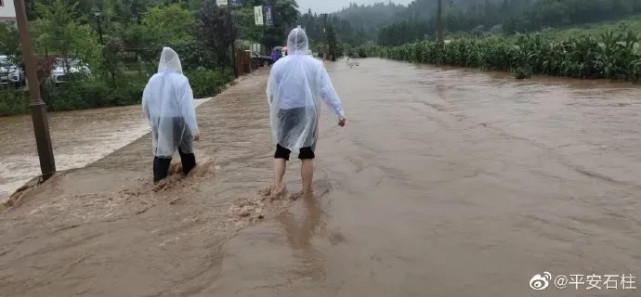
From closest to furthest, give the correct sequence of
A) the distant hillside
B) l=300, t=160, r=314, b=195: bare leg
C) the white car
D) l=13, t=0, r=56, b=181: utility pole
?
l=300, t=160, r=314, b=195: bare leg < l=13, t=0, r=56, b=181: utility pole < the white car < the distant hillside

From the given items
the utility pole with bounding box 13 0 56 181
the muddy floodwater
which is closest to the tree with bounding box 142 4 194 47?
the muddy floodwater

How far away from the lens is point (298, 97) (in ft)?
17.7

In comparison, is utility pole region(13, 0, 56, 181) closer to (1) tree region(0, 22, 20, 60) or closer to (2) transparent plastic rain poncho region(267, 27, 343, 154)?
(2) transparent plastic rain poncho region(267, 27, 343, 154)

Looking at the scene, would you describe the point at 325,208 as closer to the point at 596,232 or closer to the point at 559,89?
the point at 596,232

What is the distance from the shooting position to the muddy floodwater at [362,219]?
144 inches

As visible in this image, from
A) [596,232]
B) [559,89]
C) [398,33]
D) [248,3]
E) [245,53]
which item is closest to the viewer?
[596,232]

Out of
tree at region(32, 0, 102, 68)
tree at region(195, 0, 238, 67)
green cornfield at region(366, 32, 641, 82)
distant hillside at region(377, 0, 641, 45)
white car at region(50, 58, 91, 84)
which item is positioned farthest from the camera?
distant hillside at region(377, 0, 641, 45)

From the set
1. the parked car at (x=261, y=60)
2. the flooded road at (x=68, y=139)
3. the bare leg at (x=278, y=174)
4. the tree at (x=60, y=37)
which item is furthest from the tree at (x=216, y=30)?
the bare leg at (x=278, y=174)

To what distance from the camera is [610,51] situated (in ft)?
51.1

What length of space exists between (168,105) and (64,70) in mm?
13886

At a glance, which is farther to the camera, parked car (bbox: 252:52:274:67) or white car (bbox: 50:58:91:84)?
Answer: parked car (bbox: 252:52:274:67)

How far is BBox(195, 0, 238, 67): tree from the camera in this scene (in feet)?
84.7

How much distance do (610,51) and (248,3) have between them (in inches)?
2068

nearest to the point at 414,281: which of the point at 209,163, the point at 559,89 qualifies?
the point at 209,163
